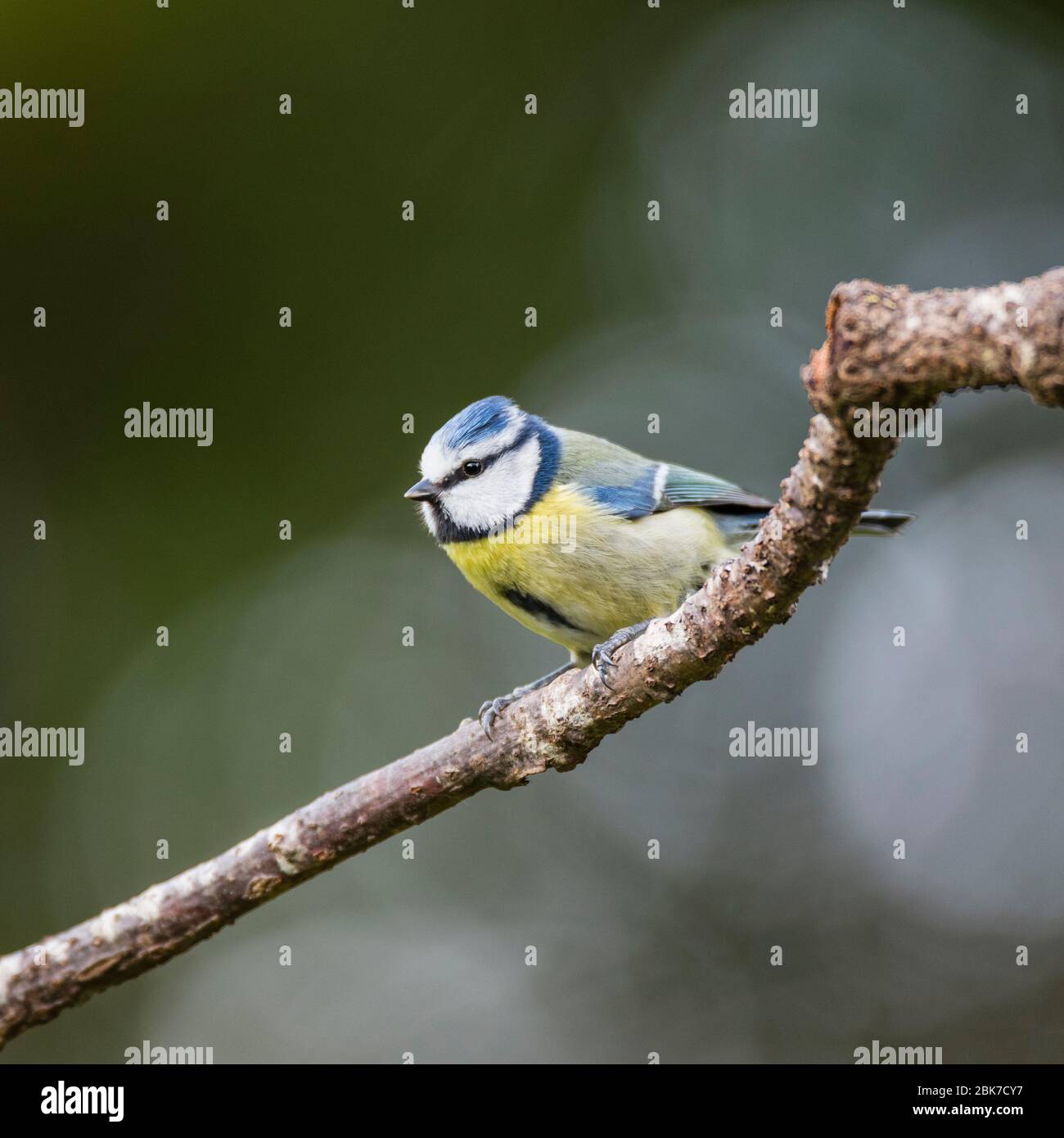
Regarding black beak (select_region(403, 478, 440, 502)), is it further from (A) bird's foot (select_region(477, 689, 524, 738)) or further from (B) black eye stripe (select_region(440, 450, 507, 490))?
(A) bird's foot (select_region(477, 689, 524, 738))

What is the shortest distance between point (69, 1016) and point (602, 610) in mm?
4456

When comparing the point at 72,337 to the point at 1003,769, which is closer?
the point at 72,337

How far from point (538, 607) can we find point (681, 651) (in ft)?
3.82

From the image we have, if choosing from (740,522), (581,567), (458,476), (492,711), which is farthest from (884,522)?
(492,711)

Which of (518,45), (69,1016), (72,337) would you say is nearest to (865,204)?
(518,45)

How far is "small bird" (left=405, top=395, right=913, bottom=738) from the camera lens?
11.0 ft

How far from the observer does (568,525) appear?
3.40 meters

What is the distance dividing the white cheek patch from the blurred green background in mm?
2473

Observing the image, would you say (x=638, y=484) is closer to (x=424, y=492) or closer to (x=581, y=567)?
(x=581, y=567)

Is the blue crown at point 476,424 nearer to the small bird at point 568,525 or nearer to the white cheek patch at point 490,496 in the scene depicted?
the small bird at point 568,525

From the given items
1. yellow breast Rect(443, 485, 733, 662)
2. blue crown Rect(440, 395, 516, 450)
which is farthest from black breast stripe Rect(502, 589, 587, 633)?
blue crown Rect(440, 395, 516, 450)

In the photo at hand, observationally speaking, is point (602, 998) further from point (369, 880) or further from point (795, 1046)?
point (369, 880)

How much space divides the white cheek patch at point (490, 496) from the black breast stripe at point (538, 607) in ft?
0.79

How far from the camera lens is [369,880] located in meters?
6.38
